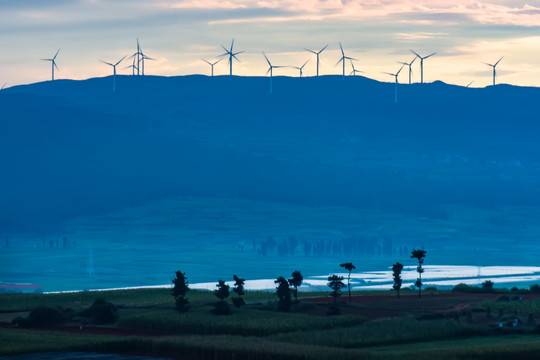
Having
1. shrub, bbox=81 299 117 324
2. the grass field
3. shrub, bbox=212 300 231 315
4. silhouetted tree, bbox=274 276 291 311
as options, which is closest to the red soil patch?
the grass field

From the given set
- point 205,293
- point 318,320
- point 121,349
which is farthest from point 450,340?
point 205,293

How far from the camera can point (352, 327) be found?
82125 mm

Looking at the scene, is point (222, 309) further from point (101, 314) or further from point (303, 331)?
point (303, 331)

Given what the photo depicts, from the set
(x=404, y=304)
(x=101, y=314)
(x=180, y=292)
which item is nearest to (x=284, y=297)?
(x=180, y=292)

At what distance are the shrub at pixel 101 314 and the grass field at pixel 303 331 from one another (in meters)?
1.54

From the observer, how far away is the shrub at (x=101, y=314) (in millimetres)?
89244

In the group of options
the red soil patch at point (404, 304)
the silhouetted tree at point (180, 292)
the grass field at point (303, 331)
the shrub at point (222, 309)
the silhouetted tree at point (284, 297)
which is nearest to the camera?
the grass field at point (303, 331)

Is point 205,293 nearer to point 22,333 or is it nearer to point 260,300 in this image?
point 260,300

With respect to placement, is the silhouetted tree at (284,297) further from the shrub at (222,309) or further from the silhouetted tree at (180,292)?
the silhouetted tree at (180,292)

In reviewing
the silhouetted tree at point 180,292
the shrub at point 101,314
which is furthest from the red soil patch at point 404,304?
the shrub at point 101,314

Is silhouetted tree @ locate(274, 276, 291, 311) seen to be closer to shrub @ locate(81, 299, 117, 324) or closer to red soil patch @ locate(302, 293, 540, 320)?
red soil patch @ locate(302, 293, 540, 320)

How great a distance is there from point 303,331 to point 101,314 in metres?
18.3

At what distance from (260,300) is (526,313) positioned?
26.9m

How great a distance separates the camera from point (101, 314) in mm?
89438
